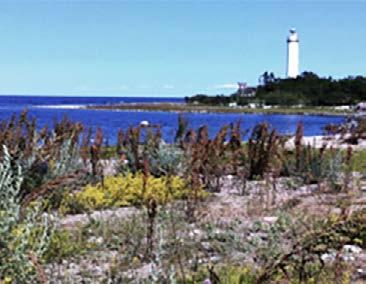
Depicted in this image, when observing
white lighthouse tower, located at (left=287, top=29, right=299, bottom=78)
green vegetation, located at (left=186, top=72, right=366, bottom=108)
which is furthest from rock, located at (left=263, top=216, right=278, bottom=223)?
white lighthouse tower, located at (left=287, top=29, right=299, bottom=78)

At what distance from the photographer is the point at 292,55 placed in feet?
291

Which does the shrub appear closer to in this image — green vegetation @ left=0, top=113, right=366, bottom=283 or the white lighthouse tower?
green vegetation @ left=0, top=113, right=366, bottom=283

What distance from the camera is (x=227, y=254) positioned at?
17.4 ft

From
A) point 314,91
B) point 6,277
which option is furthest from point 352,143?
point 314,91

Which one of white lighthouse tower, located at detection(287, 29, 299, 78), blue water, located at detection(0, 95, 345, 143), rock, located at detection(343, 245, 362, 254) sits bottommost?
blue water, located at detection(0, 95, 345, 143)

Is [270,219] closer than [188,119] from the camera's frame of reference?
Yes

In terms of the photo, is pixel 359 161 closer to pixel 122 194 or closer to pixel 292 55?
pixel 122 194

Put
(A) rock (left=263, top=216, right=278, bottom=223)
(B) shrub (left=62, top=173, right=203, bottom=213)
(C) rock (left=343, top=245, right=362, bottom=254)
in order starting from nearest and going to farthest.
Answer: (C) rock (left=343, top=245, right=362, bottom=254) < (A) rock (left=263, top=216, right=278, bottom=223) < (B) shrub (left=62, top=173, right=203, bottom=213)

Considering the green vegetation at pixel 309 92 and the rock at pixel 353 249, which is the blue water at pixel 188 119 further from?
the green vegetation at pixel 309 92

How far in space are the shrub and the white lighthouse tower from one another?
79.7 metres

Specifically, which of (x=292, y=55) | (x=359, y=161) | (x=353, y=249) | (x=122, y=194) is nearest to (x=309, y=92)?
(x=292, y=55)

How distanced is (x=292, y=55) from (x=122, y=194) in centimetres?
8254

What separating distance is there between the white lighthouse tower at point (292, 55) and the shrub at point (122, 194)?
7968cm

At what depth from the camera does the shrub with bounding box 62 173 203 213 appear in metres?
7.25
